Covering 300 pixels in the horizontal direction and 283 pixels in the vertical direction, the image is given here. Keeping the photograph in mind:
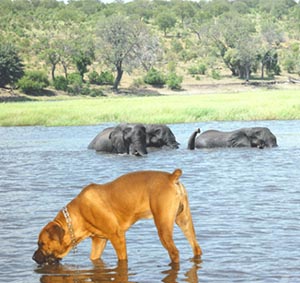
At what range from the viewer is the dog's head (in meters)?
8.45

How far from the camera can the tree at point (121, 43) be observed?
74.8 metres

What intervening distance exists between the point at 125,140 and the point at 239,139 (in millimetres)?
3492

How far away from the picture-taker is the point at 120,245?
851cm

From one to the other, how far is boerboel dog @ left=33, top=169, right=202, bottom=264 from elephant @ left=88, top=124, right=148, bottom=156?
15.1 m

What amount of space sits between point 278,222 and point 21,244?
11.3 feet

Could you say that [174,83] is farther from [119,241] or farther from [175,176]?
[175,176]

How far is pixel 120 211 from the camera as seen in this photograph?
8.40 m

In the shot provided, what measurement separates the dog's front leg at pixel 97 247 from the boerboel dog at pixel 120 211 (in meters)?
0.44

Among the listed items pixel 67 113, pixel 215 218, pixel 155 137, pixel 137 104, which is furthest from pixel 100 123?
pixel 215 218

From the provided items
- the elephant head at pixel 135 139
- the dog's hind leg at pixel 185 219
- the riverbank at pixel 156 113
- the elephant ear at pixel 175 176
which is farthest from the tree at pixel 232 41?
the elephant ear at pixel 175 176

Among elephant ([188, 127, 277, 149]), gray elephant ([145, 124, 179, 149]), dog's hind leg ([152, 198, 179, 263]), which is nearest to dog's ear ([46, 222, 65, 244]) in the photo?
dog's hind leg ([152, 198, 179, 263])

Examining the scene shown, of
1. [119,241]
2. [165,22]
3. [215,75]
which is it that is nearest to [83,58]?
[215,75]

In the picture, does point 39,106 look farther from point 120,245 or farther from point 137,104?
point 120,245

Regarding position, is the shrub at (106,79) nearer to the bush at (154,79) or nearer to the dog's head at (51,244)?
the bush at (154,79)
